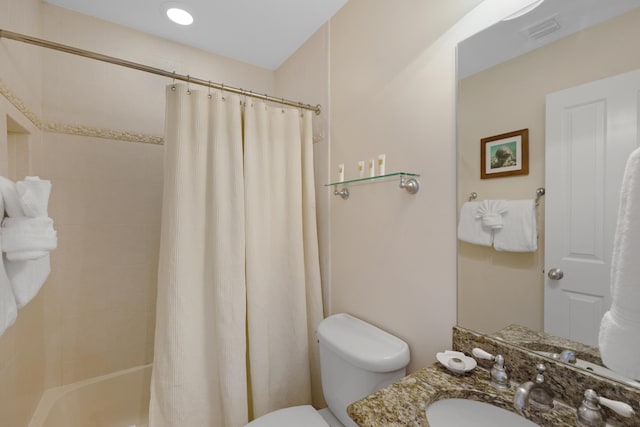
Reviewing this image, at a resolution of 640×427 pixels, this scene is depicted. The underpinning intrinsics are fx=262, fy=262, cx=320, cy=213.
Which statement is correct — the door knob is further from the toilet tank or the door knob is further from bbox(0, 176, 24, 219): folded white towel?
bbox(0, 176, 24, 219): folded white towel

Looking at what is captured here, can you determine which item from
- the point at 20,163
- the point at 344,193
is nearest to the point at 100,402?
the point at 20,163

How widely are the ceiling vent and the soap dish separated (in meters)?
0.97

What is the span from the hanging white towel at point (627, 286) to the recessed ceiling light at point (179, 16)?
6.33 feet

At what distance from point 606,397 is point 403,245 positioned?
0.65m

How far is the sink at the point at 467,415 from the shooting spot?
0.68m

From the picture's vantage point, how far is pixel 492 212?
83 cm

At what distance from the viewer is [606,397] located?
604 millimetres

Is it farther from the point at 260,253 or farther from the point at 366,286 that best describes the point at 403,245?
the point at 260,253

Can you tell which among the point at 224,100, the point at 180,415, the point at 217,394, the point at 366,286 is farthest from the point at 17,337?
the point at 366,286

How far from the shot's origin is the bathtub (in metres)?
1.41

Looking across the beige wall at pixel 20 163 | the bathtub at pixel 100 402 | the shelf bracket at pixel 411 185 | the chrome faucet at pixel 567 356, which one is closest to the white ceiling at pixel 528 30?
the shelf bracket at pixel 411 185

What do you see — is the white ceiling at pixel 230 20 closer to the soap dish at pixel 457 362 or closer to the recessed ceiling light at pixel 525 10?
the recessed ceiling light at pixel 525 10

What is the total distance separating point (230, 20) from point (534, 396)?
208cm

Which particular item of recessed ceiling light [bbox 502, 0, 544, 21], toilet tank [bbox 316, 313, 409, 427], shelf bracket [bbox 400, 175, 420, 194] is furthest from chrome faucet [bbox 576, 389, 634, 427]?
recessed ceiling light [bbox 502, 0, 544, 21]
